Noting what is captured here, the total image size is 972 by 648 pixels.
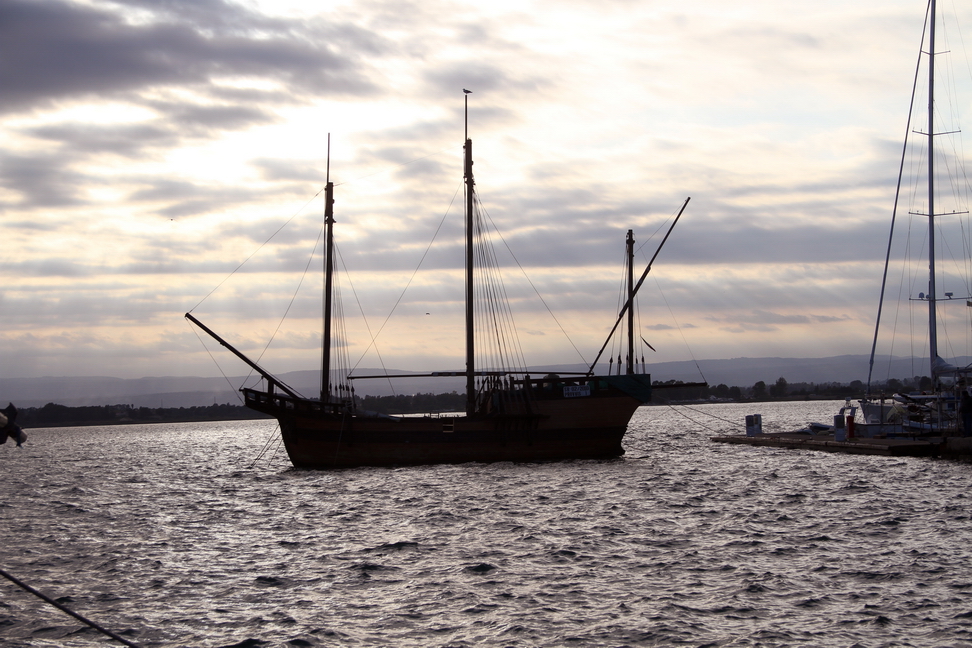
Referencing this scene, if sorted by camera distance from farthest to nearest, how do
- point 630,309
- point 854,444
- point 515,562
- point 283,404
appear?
point 630,309 → point 854,444 → point 283,404 → point 515,562

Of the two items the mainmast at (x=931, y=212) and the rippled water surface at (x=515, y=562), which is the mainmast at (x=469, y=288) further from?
the mainmast at (x=931, y=212)

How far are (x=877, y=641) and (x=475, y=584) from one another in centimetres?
732

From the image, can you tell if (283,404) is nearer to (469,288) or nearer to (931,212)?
(469,288)

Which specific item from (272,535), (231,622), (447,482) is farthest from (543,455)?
(231,622)

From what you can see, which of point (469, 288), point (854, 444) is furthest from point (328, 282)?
point (854, 444)

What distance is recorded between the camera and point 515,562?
1844 cm

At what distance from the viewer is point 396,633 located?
1313cm

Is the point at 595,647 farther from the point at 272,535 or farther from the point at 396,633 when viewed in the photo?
the point at 272,535

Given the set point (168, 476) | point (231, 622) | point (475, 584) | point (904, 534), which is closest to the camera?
point (231, 622)

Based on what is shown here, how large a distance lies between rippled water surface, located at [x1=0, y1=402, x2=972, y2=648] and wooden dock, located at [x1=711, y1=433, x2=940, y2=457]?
3.49 ft

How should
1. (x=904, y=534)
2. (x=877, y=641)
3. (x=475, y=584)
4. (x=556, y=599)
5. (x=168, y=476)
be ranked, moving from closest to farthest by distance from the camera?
(x=877, y=641) < (x=556, y=599) < (x=475, y=584) < (x=904, y=534) < (x=168, y=476)

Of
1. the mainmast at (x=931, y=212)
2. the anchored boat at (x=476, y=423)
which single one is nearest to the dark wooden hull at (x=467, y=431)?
the anchored boat at (x=476, y=423)

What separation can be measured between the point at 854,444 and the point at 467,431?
19.0 meters

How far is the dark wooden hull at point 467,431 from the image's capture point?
3962 cm
